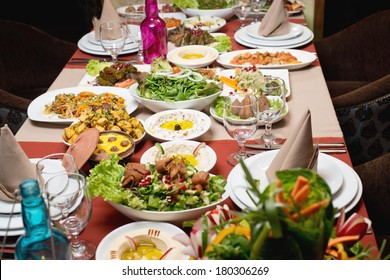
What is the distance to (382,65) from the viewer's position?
3510mm

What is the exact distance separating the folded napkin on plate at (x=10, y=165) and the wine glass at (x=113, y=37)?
1.10 meters

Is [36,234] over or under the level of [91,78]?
over

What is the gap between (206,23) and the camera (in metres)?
3.38

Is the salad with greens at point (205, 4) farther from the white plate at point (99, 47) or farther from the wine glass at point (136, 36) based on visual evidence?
the white plate at point (99, 47)

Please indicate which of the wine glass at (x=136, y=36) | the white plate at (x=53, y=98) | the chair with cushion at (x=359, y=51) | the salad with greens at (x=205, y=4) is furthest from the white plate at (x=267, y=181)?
the salad with greens at (x=205, y=4)

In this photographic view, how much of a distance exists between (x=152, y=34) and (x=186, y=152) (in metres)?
1.03

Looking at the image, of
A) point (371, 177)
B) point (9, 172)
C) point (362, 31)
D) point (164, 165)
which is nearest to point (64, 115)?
point (9, 172)

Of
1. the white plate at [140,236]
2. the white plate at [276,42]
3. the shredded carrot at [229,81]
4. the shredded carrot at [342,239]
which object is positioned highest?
the shredded carrot at [342,239]

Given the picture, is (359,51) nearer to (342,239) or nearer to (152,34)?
(152,34)

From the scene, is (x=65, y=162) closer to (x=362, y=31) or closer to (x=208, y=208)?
(x=208, y=208)

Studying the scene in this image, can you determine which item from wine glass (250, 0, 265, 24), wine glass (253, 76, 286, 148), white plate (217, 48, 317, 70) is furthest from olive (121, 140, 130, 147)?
wine glass (250, 0, 265, 24)

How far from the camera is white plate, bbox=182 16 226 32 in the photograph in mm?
3314

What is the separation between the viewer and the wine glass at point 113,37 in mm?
2670

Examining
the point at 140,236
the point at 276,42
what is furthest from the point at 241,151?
the point at 276,42
